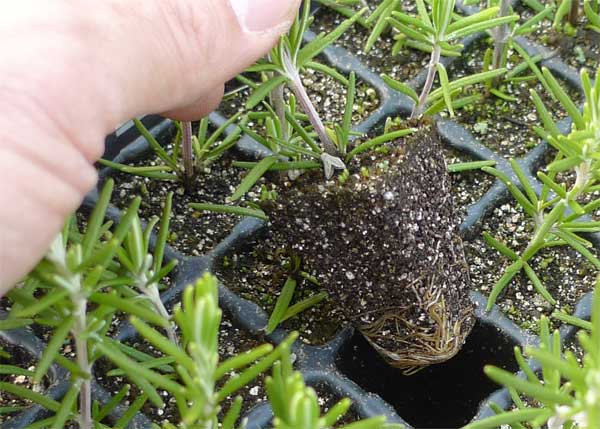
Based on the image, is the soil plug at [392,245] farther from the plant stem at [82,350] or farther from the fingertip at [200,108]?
the plant stem at [82,350]

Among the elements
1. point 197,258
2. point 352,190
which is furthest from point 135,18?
point 197,258

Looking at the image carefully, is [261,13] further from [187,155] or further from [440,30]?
[187,155]

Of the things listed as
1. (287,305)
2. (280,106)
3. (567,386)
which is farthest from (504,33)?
(567,386)

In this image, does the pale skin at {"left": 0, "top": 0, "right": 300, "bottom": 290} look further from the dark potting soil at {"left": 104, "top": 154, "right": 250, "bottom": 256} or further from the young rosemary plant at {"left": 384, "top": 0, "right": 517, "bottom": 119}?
the dark potting soil at {"left": 104, "top": 154, "right": 250, "bottom": 256}

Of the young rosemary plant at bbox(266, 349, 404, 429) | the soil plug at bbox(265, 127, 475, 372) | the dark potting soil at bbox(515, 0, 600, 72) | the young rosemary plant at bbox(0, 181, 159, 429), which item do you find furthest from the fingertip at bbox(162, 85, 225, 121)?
the dark potting soil at bbox(515, 0, 600, 72)

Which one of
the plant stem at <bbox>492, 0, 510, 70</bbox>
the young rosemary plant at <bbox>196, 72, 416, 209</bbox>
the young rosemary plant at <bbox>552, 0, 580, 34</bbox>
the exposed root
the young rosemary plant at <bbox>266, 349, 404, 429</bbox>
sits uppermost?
the young rosemary plant at <bbox>552, 0, 580, 34</bbox>

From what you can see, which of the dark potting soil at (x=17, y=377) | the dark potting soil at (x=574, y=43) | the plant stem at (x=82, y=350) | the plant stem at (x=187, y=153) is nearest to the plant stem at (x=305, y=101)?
the plant stem at (x=187, y=153)

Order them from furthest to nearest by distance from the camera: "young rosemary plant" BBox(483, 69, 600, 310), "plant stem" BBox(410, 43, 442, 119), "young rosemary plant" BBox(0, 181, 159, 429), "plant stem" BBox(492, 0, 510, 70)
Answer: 1. "plant stem" BBox(492, 0, 510, 70)
2. "plant stem" BBox(410, 43, 442, 119)
3. "young rosemary plant" BBox(483, 69, 600, 310)
4. "young rosemary plant" BBox(0, 181, 159, 429)
